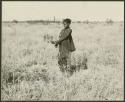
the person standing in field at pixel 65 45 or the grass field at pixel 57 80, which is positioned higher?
the person standing in field at pixel 65 45

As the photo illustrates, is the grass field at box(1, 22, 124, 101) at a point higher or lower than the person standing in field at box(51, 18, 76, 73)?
lower

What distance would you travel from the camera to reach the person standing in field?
7.54 metres

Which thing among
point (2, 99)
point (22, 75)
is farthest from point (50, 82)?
point (2, 99)

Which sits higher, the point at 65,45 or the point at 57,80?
the point at 65,45

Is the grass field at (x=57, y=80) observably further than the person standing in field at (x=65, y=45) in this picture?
No

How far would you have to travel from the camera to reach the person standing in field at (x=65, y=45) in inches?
297

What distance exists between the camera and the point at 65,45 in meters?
7.71

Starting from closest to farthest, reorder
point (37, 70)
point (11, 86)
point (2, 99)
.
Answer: point (2, 99) < point (11, 86) < point (37, 70)

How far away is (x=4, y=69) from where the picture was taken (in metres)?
7.81

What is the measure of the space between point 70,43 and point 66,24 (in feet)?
1.68

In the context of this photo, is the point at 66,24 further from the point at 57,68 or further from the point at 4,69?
the point at 4,69

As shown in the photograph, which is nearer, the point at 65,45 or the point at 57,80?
the point at 57,80

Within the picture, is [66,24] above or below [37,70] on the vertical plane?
above

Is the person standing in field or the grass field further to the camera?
the person standing in field
